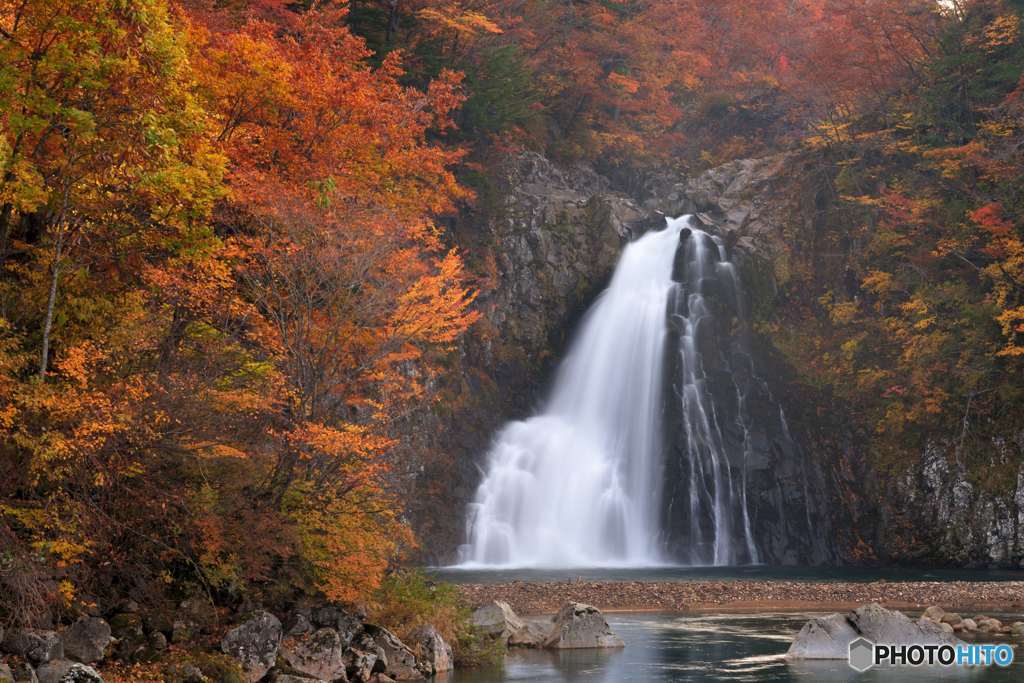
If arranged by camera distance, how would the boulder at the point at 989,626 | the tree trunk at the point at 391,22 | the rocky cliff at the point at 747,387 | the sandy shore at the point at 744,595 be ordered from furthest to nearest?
the tree trunk at the point at 391,22 → the rocky cliff at the point at 747,387 → the sandy shore at the point at 744,595 → the boulder at the point at 989,626

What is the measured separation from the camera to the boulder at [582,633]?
1988 cm

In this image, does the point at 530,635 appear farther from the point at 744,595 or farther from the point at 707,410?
the point at 707,410

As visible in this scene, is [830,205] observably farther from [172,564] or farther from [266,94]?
[172,564]

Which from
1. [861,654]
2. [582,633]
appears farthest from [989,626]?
[582,633]

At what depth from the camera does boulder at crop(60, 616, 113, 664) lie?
1392 cm

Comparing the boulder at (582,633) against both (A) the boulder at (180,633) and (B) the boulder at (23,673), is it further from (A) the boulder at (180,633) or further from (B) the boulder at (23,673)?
(B) the boulder at (23,673)

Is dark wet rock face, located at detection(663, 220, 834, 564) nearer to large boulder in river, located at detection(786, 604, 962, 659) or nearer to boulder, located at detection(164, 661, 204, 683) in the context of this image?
large boulder in river, located at detection(786, 604, 962, 659)

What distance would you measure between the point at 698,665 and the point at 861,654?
2987 millimetres

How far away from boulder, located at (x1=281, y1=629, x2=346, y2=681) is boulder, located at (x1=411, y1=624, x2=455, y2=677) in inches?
67.4

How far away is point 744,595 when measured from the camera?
2717 cm

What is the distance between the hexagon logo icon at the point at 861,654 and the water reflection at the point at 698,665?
0.25m

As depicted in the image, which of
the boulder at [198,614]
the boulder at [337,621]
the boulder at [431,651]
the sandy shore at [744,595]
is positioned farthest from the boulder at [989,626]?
the boulder at [198,614]

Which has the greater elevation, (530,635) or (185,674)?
(530,635)

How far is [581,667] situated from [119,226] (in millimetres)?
10492
